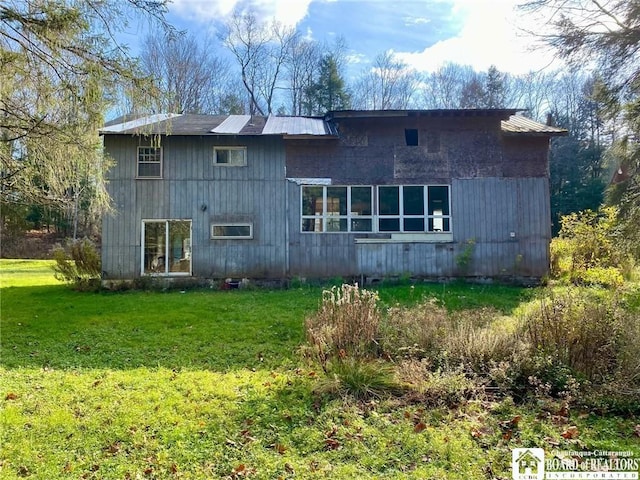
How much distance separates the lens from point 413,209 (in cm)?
1216

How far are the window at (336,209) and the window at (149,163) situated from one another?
14.3 ft

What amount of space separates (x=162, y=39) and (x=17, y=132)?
2.06m

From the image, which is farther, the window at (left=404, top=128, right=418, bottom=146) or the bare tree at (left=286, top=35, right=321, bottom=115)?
the bare tree at (left=286, top=35, right=321, bottom=115)

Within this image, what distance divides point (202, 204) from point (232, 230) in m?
1.16

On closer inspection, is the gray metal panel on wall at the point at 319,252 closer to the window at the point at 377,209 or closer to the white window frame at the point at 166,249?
the window at the point at 377,209

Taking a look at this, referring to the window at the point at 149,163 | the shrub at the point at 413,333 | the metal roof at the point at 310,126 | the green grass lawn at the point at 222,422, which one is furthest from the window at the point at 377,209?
the shrub at the point at 413,333

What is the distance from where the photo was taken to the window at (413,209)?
12133 mm

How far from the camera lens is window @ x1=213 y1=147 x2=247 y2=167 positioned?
Result: 40.0 feet

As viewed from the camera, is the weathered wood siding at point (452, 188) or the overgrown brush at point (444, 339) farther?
the weathered wood siding at point (452, 188)

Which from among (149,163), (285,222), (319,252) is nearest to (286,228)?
(285,222)

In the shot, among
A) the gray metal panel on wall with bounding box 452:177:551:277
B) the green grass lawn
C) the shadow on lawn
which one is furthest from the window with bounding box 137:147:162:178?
the gray metal panel on wall with bounding box 452:177:551:277

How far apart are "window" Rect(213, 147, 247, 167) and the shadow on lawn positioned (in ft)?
13.1

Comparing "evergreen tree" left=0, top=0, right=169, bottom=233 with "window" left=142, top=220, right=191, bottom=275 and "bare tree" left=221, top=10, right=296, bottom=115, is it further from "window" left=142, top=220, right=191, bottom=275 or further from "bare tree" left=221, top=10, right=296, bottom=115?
Result: "bare tree" left=221, top=10, right=296, bottom=115

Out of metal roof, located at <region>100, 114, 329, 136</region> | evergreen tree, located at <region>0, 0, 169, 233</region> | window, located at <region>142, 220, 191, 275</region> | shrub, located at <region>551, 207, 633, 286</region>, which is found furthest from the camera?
window, located at <region>142, 220, 191, 275</region>
